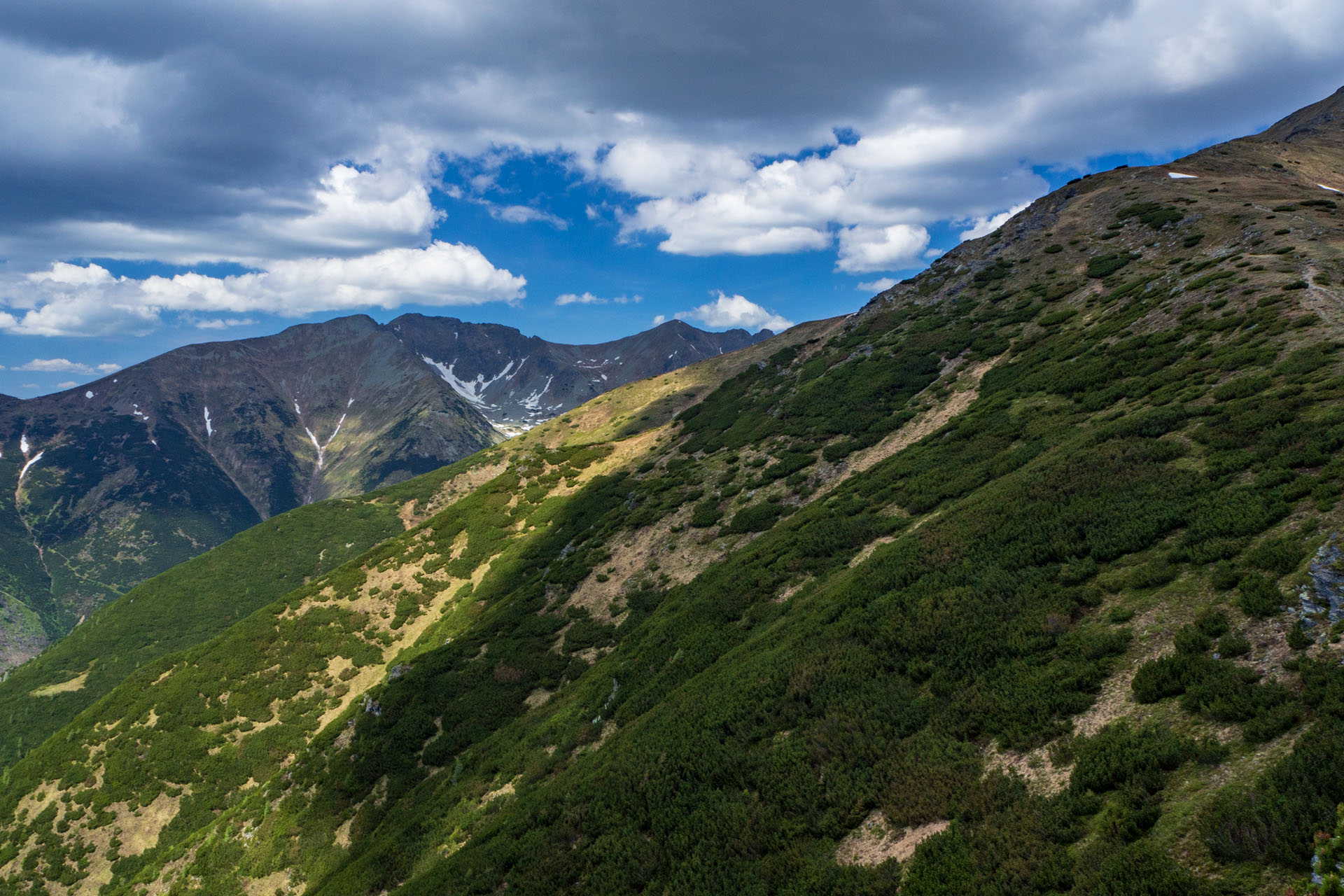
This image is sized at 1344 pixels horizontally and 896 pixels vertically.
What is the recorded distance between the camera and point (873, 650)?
19.0 metres

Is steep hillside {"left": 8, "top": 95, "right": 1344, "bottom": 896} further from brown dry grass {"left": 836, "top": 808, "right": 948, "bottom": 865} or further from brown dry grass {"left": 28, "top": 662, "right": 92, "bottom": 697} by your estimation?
brown dry grass {"left": 28, "top": 662, "right": 92, "bottom": 697}

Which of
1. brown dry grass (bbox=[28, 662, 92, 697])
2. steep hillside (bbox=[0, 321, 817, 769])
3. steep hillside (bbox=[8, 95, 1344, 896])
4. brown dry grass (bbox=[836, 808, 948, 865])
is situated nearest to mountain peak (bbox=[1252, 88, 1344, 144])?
steep hillside (bbox=[8, 95, 1344, 896])

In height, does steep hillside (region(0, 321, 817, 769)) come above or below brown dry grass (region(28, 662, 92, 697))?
above

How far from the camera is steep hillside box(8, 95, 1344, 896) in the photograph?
11.7 metres

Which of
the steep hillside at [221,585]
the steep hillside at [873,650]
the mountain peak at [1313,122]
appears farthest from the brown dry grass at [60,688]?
the mountain peak at [1313,122]

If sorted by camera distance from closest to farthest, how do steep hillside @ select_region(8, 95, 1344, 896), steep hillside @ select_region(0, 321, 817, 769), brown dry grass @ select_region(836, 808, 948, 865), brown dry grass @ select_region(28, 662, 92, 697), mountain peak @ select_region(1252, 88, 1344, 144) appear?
1. steep hillside @ select_region(8, 95, 1344, 896)
2. brown dry grass @ select_region(836, 808, 948, 865)
3. steep hillside @ select_region(0, 321, 817, 769)
4. brown dry grass @ select_region(28, 662, 92, 697)
5. mountain peak @ select_region(1252, 88, 1344, 144)

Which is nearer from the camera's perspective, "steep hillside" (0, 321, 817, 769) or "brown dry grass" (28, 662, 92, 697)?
"steep hillside" (0, 321, 817, 769)

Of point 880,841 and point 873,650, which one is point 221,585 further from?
point 880,841

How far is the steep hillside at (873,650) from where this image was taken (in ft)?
38.5

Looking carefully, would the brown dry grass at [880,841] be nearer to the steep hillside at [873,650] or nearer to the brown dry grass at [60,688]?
the steep hillside at [873,650]

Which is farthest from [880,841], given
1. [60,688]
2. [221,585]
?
[221,585]

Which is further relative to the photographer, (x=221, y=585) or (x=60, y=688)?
(x=221, y=585)

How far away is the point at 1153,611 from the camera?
15016 mm

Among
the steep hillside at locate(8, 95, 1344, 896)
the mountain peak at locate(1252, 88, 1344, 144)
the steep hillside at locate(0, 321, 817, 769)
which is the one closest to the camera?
the steep hillside at locate(8, 95, 1344, 896)
